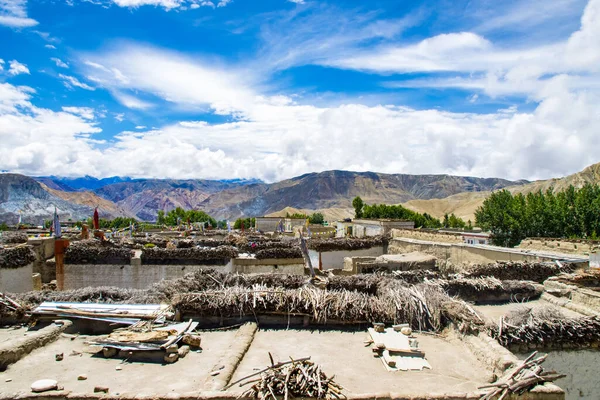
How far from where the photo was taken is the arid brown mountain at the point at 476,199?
321 feet

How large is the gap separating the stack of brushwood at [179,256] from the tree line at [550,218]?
29.3 metres

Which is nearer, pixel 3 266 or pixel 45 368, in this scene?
pixel 45 368

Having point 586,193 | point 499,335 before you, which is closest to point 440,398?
point 499,335

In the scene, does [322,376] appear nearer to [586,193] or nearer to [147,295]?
[147,295]

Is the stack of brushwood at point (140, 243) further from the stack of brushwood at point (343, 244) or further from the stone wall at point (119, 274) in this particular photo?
the stack of brushwood at point (343, 244)

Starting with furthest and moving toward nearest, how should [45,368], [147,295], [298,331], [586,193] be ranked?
1. [586,193]
2. [147,295]
3. [298,331]
4. [45,368]

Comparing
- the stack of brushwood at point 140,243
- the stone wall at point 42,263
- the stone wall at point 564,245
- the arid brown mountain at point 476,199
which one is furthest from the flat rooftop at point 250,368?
the arid brown mountain at point 476,199

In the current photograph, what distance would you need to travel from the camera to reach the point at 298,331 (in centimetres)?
952

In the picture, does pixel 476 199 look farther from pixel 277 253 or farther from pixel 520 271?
pixel 520 271

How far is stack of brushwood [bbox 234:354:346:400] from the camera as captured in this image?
607 cm

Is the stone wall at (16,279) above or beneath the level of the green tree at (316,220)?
beneath

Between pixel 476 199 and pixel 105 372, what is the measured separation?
473 ft

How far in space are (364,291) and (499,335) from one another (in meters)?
3.71

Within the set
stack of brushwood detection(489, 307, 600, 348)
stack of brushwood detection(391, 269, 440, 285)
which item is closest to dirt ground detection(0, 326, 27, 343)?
stack of brushwood detection(489, 307, 600, 348)
